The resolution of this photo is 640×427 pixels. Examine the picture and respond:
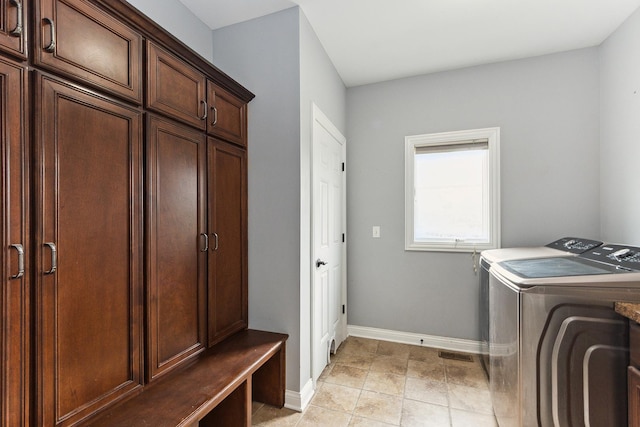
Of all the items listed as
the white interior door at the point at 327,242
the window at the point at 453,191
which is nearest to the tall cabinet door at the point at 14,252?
the white interior door at the point at 327,242

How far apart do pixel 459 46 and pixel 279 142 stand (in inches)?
69.2

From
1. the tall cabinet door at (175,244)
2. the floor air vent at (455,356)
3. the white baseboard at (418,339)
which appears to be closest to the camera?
the tall cabinet door at (175,244)

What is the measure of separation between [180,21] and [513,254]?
9.20 feet

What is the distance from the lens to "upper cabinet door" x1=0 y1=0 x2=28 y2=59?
0.91 metres

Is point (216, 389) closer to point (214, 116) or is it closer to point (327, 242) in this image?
point (327, 242)

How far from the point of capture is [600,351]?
121 centimetres

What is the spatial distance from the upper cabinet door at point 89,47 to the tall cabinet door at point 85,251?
67mm

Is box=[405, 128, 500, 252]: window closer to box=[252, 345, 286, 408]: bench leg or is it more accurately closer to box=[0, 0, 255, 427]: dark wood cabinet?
box=[252, 345, 286, 408]: bench leg

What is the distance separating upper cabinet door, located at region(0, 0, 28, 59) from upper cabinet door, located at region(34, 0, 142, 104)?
0.03 metres

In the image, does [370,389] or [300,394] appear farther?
[370,389]

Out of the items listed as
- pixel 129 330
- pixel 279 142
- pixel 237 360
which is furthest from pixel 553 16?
pixel 129 330

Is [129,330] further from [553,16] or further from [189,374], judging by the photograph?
[553,16]

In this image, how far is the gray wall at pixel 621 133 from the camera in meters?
2.00

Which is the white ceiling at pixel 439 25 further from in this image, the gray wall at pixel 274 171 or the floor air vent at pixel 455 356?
the floor air vent at pixel 455 356
